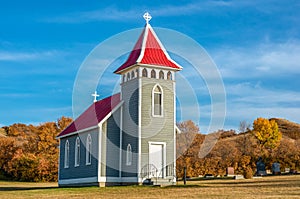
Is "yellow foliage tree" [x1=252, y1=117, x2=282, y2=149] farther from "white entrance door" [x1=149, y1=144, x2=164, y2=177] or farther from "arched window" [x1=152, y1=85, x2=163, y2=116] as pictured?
"arched window" [x1=152, y1=85, x2=163, y2=116]

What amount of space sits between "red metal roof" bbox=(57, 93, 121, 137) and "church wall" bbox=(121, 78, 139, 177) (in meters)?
1.14

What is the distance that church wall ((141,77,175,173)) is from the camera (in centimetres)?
3247

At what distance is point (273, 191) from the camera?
23.2 metres

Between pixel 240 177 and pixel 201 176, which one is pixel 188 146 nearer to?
pixel 201 176

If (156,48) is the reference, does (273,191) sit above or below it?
below

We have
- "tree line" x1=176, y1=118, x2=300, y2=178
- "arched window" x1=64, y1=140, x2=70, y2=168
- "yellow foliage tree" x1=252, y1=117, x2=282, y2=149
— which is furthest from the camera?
"yellow foliage tree" x1=252, y1=117, x2=282, y2=149

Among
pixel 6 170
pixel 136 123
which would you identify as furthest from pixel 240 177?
pixel 6 170

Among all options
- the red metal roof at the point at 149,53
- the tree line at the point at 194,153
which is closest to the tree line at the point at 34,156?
the tree line at the point at 194,153

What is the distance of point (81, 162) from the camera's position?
36875 mm

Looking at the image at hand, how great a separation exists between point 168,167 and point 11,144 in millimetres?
35269

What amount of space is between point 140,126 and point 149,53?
5.20 meters

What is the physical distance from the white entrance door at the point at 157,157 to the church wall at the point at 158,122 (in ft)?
1.16

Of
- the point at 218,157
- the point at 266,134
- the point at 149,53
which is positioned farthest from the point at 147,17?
the point at 266,134

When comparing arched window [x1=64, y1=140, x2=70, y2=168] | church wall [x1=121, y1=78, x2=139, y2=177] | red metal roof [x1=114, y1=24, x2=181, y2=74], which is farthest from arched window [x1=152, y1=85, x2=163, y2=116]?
arched window [x1=64, y1=140, x2=70, y2=168]
